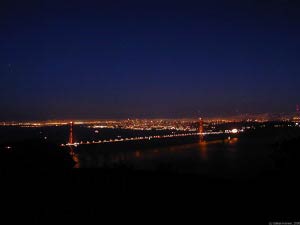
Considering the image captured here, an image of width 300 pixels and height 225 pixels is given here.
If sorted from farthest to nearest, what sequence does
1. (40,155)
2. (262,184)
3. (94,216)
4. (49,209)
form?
(40,155) < (262,184) < (49,209) < (94,216)

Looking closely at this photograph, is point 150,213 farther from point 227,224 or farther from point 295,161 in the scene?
point 295,161

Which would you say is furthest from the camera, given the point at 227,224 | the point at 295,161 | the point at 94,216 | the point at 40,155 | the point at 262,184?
the point at 40,155

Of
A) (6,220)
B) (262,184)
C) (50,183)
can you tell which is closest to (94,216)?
(6,220)

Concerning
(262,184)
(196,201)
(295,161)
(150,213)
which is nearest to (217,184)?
(262,184)

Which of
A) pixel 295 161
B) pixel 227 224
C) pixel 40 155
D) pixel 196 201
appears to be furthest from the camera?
pixel 40 155

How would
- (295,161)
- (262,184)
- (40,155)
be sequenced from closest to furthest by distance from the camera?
1. (262,184)
2. (295,161)
3. (40,155)

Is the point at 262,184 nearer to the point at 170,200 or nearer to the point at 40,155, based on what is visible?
the point at 170,200

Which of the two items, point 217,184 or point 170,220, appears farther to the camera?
point 217,184

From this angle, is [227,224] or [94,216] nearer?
[227,224]
